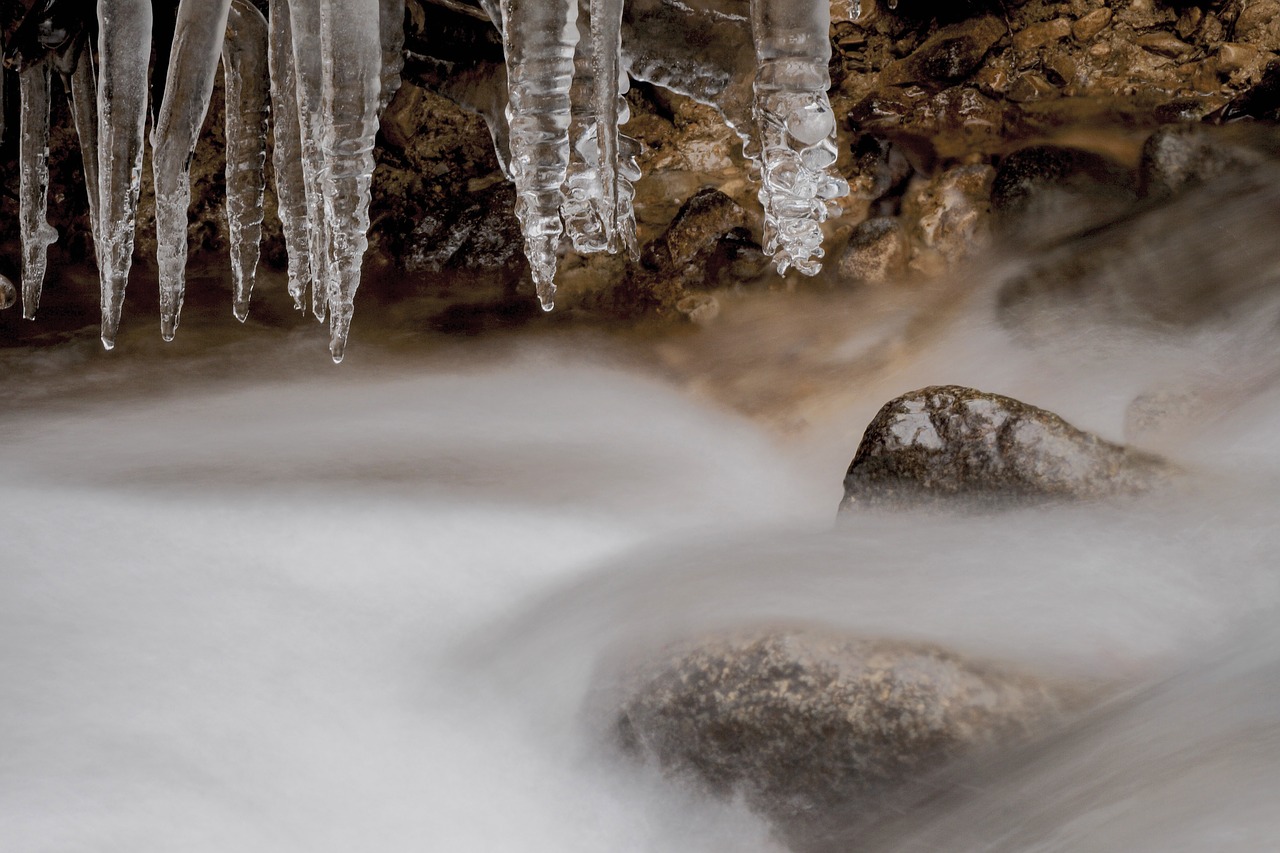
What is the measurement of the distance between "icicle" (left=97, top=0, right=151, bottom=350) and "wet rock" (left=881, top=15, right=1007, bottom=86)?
3214 millimetres

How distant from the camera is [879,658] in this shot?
6.90ft

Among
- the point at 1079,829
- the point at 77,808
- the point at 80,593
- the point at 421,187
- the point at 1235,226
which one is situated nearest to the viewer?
the point at 1079,829

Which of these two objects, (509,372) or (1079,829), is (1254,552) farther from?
(509,372)

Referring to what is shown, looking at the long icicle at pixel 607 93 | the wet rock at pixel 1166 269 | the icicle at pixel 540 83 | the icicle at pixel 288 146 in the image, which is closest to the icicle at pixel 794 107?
the long icicle at pixel 607 93

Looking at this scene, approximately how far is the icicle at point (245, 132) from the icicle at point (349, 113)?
27.9 inches

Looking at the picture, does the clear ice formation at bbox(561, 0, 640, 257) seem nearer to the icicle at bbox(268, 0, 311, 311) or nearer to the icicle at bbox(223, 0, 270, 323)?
the icicle at bbox(268, 0, 311, 311)

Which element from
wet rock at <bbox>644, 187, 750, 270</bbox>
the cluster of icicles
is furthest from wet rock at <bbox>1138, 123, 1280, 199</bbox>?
the cluster of icicles

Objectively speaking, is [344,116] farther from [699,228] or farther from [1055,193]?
[1055,193]

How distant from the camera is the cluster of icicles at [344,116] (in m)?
2.47

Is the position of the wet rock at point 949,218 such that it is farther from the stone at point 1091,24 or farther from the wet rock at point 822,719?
the wet rock at point 822,719

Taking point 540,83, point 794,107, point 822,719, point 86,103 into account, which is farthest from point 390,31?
point 822,719

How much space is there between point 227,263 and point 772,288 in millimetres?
2576

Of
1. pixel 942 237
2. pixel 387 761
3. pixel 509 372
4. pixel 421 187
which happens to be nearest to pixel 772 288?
pixel 942 237

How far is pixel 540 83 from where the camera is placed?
8.00ft
